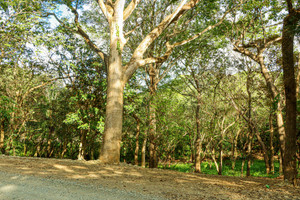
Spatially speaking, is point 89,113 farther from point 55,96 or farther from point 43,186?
point 43,186

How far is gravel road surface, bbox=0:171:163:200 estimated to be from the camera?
2799 millimetres

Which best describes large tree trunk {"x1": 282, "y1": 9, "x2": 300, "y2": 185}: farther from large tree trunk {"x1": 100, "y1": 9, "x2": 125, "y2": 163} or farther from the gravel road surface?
large tree trunk {"x1": 100, "y1": 9, "x2": 125, "y2": 163}

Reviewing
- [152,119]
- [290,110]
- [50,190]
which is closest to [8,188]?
[50,190]

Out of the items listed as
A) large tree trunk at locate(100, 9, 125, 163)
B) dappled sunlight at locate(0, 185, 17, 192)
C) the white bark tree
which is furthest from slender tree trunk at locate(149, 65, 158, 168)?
dappled sunlight at locate(0, 185, 17, 192)

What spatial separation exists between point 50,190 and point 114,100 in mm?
3900

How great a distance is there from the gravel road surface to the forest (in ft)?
9.53

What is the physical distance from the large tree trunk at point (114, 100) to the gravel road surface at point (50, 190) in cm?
275

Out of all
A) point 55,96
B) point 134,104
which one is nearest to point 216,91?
point 134,104

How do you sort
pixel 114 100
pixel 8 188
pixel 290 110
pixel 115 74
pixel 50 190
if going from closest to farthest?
pixel 8 188, pixel 50 190, pixel 290 110, pixel 114 100, pixel 115 74

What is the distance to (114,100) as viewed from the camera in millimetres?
6723

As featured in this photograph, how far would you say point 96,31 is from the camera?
12.5 meters

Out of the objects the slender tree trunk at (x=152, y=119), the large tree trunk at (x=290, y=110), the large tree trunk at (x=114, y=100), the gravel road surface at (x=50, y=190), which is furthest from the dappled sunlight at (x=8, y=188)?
the slender tree trunk at (x=152, y=119)

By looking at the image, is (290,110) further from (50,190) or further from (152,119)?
(50,190)

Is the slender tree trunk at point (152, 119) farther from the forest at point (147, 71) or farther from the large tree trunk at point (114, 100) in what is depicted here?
the large tree trunk at point (114, 100)
